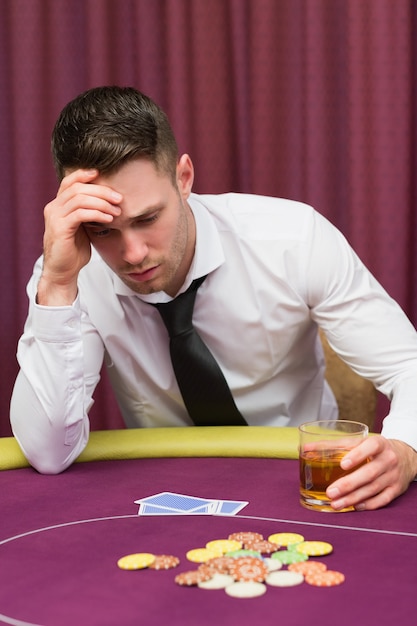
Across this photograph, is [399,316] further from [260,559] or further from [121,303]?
[260,559]

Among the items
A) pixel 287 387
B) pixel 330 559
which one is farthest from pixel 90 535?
pixel 287 387

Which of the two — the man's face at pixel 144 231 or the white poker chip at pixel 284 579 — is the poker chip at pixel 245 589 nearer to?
the white poker chip at pixel 284 579

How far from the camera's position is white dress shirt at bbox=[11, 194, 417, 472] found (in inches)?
71.9

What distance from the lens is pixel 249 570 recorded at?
3.57 feet

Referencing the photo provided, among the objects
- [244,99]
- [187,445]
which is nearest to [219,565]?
[187,445]

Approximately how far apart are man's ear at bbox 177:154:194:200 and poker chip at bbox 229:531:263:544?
95 centimetres

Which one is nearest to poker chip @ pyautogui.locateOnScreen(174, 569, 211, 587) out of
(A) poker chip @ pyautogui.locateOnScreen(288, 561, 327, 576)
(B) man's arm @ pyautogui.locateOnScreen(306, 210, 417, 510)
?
(A) poker chip @ pyautogui.locateOnScreen(288, 561, 327, 576)

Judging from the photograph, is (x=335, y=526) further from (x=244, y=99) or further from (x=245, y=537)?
(x=244, y=99)

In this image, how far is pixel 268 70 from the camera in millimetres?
3037

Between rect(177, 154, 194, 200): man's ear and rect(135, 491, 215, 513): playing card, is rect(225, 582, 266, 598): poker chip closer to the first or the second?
rect(135, 491, 215, 513): playing card

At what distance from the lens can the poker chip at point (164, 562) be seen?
112 centimetres

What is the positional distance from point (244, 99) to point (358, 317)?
4.66 feet

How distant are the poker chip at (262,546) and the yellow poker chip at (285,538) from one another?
0.01m

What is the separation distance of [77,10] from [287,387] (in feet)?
5.84
